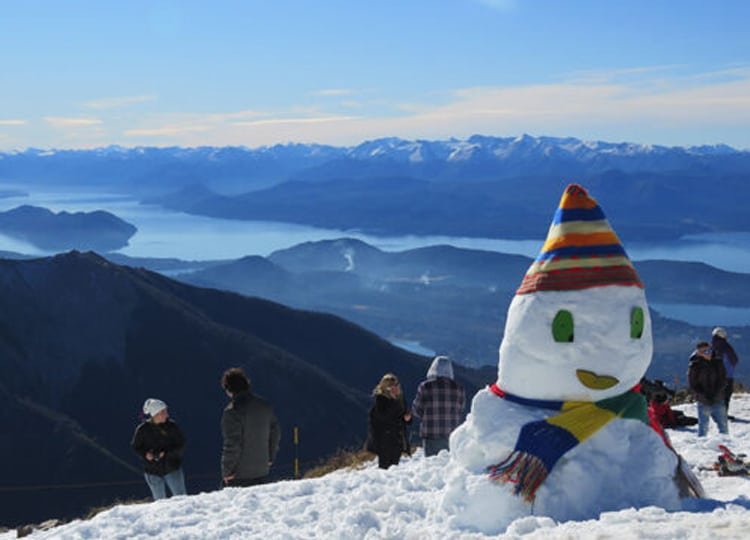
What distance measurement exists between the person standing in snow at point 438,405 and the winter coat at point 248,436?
71.3 inches

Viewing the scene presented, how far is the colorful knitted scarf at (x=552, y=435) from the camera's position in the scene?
639cm

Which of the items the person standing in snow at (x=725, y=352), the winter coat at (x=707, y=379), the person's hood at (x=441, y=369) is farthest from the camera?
the person standing in snow at (x=725, y=352)

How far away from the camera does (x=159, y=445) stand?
902cm

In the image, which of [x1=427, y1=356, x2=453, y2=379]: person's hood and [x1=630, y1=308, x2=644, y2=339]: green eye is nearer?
[x1=630, y1=308, x2=644, y2=339]: green eye

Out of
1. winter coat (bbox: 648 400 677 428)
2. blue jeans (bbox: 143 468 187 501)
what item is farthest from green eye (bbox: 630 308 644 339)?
winter coat (bbox: 648 400 677 428)

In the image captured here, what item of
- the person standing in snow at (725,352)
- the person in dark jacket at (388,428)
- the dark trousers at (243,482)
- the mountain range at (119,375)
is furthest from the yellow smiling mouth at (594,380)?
the mountain range at (119,375)

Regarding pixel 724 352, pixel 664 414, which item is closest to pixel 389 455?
pixel 664 414

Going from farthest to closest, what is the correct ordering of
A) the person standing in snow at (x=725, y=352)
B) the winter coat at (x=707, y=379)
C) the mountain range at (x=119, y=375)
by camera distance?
the mountain range at (x=119, y=375) → the person standing in snow at (x=725, y=352) → the winter coat at (x=707, y=379)

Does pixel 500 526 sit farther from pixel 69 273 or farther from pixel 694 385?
pixel 69 273

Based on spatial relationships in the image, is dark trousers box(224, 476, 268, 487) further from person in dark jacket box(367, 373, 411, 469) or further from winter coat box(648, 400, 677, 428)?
winter coat box(648, 400, 677, 428)

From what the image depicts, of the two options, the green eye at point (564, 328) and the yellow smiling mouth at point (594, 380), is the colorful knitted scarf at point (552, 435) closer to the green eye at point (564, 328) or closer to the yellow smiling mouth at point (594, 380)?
the yellow smiling mouth at point (594, 380)

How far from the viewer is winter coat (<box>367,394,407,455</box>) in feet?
31.6

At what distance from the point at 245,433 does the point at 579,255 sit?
12.7 ft

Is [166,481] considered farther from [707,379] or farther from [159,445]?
[707,379]
